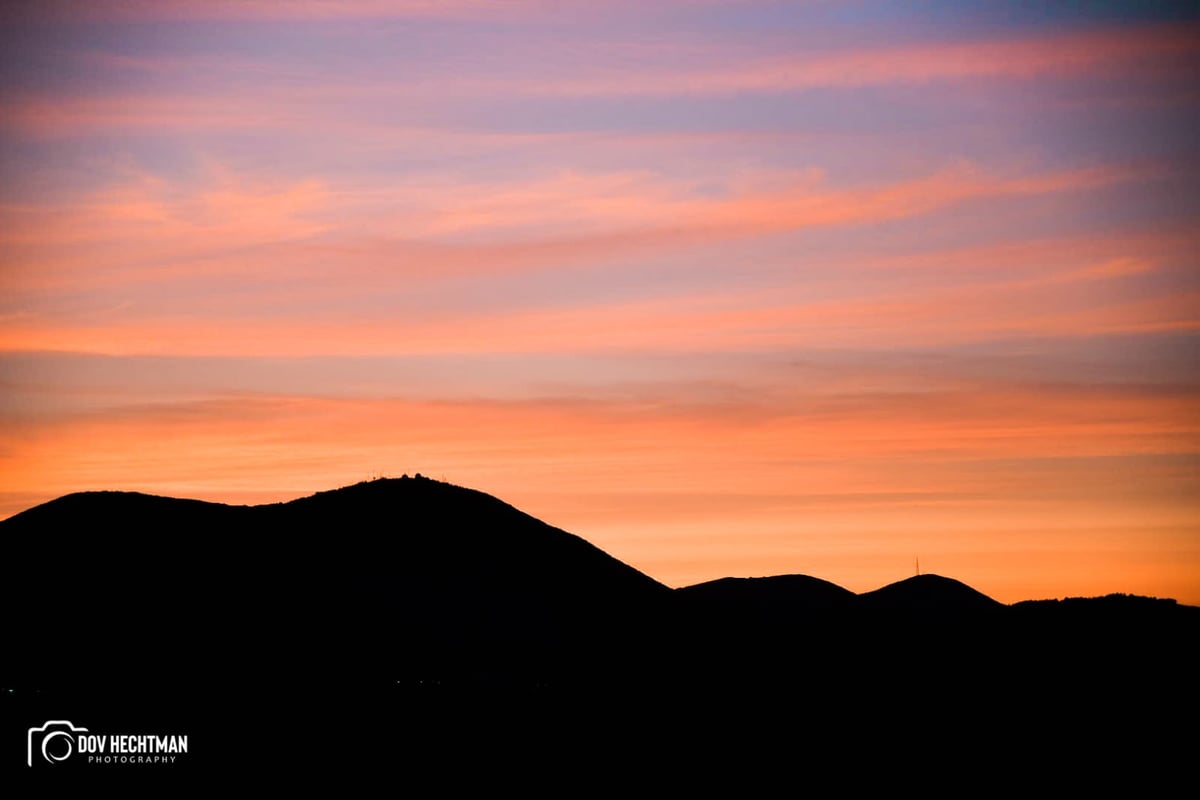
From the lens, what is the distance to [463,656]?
391ft

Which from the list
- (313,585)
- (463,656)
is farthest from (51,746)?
(313,585)

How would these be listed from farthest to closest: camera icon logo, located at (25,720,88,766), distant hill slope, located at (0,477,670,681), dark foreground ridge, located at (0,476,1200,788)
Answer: distant hill slope, located at (0,477,670,681) → dark foreground ridge, located at (0,476,1200,788) → camera icon logo, located at (25,720,88,766)

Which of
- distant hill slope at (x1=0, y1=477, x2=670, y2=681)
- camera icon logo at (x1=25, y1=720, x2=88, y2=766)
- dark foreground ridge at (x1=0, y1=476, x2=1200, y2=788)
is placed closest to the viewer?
camera icon logo at (x1=25, y1=720, x2=88, y2=766)

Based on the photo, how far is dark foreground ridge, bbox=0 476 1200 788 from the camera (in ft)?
306

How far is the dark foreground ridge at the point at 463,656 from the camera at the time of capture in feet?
306

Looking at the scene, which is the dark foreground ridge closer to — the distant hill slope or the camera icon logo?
the distant hill slope

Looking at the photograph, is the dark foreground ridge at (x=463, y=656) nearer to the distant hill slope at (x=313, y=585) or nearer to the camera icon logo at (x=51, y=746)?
the distant hill slope at (x=313, y=585)

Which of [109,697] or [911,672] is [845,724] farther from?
[109,697]

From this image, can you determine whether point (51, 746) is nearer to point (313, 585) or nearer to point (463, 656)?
point (463, 656)

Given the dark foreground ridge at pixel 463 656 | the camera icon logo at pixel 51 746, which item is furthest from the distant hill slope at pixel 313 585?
the camera icon logo at pixel 51 746

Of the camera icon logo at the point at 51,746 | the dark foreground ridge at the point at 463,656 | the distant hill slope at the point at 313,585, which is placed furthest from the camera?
the distant hill slope at the point at 313,585

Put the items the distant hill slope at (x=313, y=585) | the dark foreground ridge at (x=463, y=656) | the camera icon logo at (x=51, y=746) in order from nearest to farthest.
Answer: the camera icon logo at (x=51, y=746) < the dark foreground ridge at (x=463, y=656) < the distant hill slope at (x=313, y=585)

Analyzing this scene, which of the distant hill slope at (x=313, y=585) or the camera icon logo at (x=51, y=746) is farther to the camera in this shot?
the distant hill slope at (x=313, y=585)

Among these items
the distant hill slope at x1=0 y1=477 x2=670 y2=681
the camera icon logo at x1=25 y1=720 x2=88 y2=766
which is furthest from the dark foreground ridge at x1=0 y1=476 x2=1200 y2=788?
the camera icon logo at x1=25 y1=720 x2=88 y2=766
